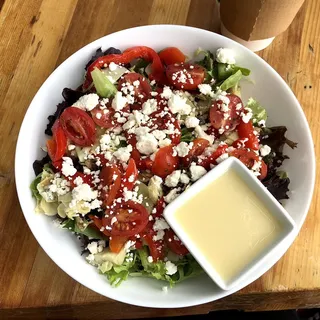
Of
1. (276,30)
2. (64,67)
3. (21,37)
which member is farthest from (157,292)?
(21,37)

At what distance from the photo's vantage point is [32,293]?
1.41m

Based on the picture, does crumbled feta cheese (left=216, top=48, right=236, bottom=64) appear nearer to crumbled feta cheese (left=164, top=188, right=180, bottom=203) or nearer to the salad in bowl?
the salad in bowl

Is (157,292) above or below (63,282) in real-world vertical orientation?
above

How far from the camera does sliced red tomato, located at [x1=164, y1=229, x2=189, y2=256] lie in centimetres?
127

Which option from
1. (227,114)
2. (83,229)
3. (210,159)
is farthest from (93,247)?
(227,114)

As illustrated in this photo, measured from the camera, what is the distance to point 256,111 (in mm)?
1422

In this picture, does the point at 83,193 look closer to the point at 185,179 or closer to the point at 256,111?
the point at 185,179

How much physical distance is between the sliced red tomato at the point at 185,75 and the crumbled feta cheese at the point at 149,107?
9cm

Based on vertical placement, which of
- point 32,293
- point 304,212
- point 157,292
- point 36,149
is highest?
point 304,212

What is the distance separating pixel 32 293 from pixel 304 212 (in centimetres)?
75

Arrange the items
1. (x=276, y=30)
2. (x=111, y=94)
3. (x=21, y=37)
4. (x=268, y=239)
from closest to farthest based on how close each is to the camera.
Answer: (x=268, y=239)
(x=111, y=94)
(x=276, y=30)
(x=21, y=37)

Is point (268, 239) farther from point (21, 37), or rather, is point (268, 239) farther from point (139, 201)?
point (21, 37)

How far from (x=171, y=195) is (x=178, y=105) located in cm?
24

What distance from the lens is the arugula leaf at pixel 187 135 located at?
4.43 feet
